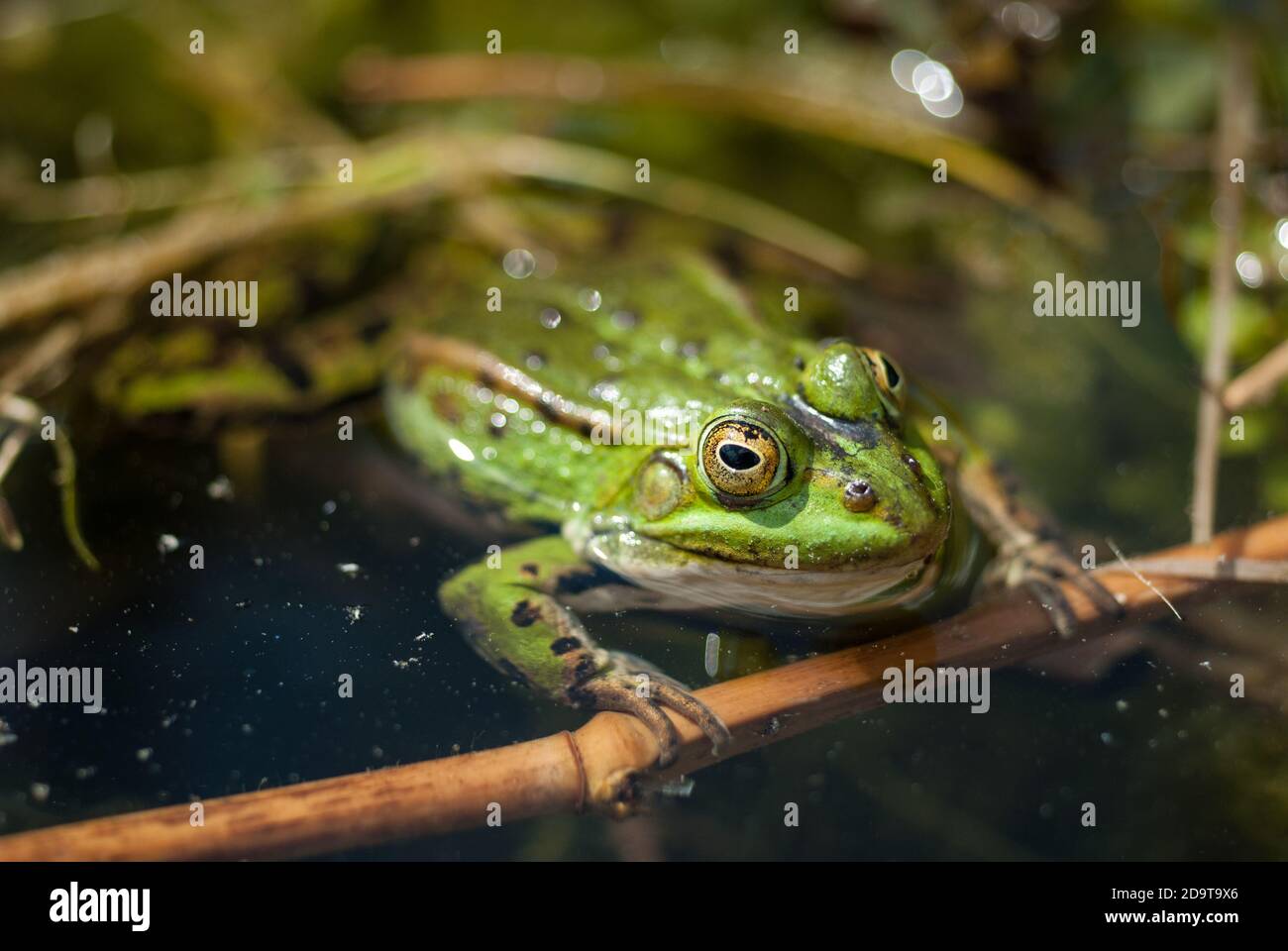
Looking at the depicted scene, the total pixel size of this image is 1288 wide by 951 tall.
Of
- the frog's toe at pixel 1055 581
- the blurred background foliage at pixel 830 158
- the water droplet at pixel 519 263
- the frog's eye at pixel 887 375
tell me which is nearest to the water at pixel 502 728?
the frog's toe at pixel 1055 581

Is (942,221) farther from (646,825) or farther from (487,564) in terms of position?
(646,825)

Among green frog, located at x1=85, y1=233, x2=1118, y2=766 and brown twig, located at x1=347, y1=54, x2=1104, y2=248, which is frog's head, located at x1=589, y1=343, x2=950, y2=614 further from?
brown twig, located at x1=347, y1=54, x2=1104, y2=248

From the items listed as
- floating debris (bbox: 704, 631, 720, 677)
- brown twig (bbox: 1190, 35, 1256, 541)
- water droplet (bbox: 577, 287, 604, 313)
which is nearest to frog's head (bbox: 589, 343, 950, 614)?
floating debris (bbox: 704, 631, 720, 677)

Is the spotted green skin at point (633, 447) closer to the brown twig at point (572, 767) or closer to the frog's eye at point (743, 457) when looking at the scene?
the frog's eye at point (743, 457)

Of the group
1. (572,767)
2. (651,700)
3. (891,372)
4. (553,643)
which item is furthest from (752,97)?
(572,767)

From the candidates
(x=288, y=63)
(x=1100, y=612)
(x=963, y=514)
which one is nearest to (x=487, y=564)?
(x=963, y=514)

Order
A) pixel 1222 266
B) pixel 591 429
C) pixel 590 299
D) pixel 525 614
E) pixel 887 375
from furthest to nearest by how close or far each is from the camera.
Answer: pixel 1222 266
pixel 590 299
pixel 591 429
pixel 887 375
pixel 525 614

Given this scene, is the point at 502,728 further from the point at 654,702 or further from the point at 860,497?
the point at 860,497
